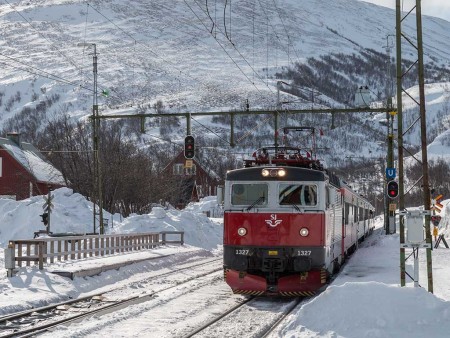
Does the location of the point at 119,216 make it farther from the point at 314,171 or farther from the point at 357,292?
the point at 357,292

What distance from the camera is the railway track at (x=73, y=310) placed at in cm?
1278

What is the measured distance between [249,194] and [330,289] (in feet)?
16.3

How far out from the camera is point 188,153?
1226 inches

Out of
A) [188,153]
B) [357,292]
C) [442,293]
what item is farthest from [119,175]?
[357,292]

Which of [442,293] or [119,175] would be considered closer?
[442,293]

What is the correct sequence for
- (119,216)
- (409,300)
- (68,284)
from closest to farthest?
(409,300), (68,284), (119,216)

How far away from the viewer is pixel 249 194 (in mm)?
17094

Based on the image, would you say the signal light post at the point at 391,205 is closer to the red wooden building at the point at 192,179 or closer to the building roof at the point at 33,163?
the building roof at the point at 33,163

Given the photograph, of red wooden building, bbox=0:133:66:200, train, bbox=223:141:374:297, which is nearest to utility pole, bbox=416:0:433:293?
train, bbox=223:141:374:297

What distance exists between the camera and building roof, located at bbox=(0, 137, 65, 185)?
7050 centimetres

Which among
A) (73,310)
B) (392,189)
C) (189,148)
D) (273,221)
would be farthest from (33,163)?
(73,310)

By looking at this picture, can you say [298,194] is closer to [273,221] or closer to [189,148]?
[273,221]

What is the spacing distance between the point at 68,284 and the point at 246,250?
16.1ft

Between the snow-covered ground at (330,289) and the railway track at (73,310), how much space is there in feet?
1.78
